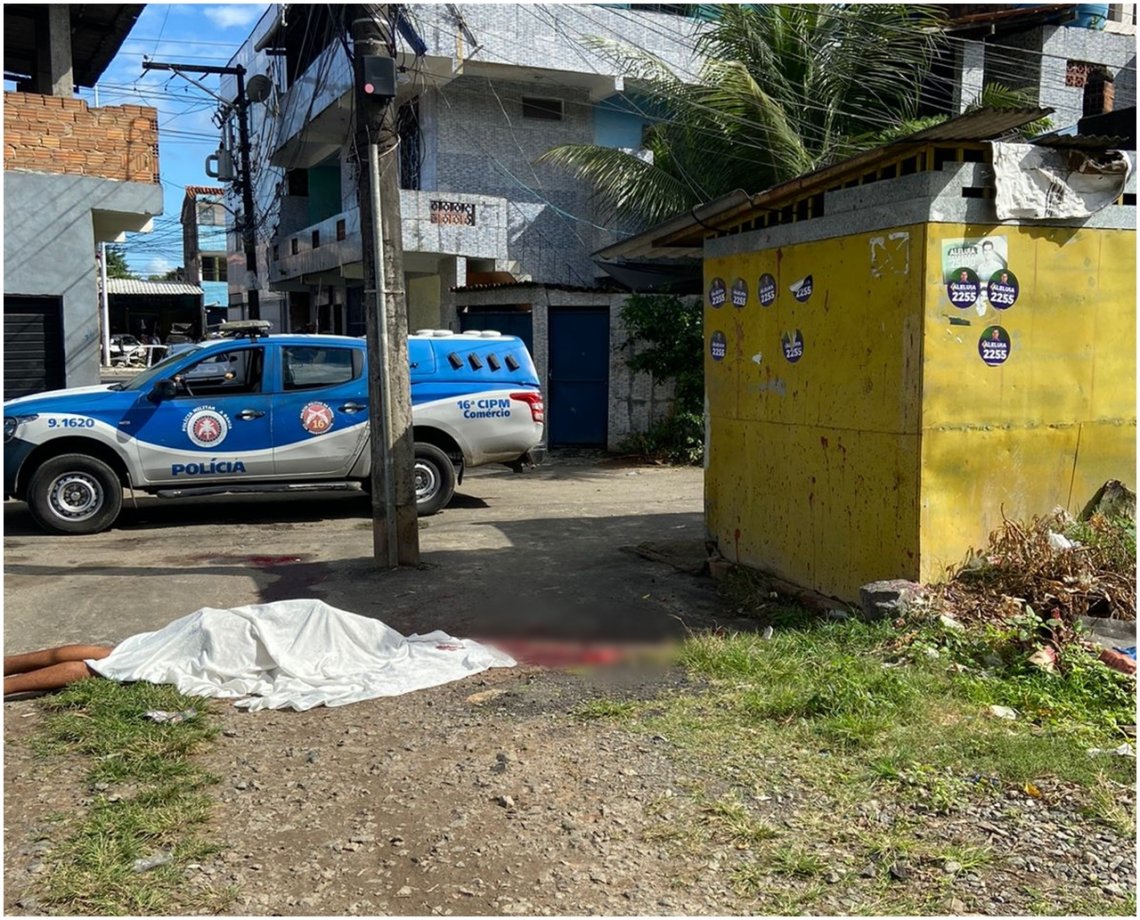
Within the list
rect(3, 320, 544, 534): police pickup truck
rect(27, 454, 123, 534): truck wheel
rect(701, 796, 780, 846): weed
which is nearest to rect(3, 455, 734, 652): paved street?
rect(27, 454, 123, 534): truck wheel

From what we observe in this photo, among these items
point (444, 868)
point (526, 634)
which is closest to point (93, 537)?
point (526, 634)

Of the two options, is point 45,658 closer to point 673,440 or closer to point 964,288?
point 964,288

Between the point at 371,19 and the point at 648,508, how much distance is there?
19.6 ft

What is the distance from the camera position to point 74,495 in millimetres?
9953

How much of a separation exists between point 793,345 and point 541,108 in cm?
1350

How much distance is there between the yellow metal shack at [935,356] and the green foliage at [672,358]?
28.1ft

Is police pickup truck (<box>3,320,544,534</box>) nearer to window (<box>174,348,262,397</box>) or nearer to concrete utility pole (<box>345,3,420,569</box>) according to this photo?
window (<box>174,348,262,397</box>)

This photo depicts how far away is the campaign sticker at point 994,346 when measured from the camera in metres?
6.02

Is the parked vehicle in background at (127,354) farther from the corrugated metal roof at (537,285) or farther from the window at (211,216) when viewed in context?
the corrugated metal roof at (537,285)

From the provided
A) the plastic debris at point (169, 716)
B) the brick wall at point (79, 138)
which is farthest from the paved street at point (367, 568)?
the brick wall at point (79, 138)

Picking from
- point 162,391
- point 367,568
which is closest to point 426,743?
point 367,568

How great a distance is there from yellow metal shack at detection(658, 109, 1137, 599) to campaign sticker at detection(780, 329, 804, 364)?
0.05 ft

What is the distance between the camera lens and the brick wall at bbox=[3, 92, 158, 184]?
42.5 feet

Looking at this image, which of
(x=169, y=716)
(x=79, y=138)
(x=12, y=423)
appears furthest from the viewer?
(x=79, y=138)
